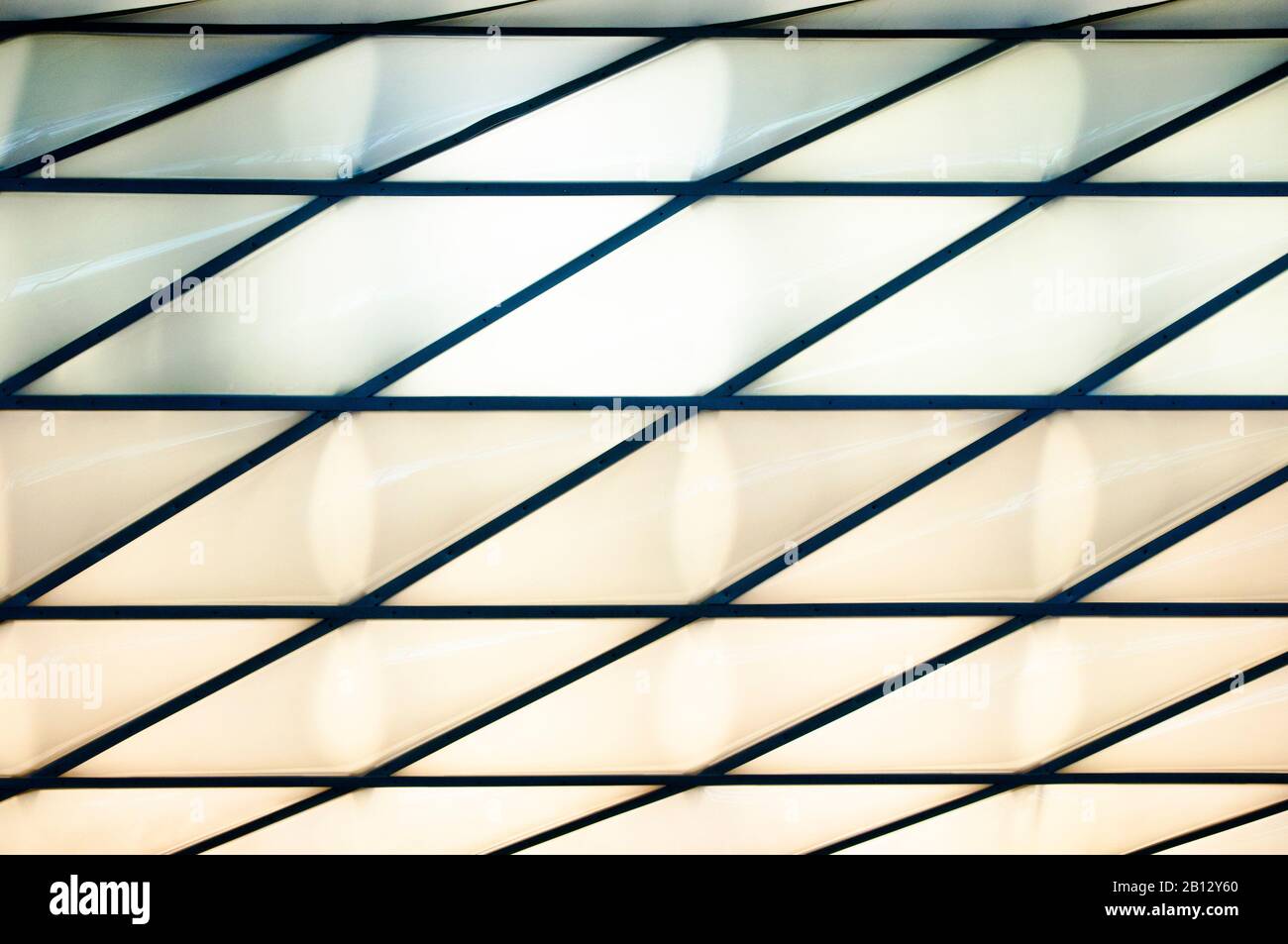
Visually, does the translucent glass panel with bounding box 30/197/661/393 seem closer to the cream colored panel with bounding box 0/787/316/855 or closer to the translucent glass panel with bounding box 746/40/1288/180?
the translucent glass panel with bounding box 746/40/1288/180

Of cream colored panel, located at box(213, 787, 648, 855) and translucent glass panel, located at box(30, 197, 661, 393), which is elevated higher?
translucent glass panel, located at box(30, 197, 661, 393)

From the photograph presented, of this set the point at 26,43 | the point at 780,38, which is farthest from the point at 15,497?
the point at 780,38

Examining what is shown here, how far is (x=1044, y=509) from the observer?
9.09 m

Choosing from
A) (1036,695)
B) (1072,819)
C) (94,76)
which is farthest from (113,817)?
(1072,819)

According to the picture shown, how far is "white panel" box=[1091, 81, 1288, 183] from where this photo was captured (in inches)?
354

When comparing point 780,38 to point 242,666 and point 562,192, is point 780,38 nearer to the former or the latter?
point 562,192

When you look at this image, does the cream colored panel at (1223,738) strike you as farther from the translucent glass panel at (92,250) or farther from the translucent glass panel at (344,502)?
the translucent glass panel at (92,250)

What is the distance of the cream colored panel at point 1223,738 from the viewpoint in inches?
368

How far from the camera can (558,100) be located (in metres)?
8.95

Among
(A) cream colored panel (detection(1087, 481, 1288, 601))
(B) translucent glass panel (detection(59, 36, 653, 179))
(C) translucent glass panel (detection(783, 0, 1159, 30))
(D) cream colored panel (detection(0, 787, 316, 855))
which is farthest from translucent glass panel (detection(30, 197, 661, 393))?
(A) cream colored panel (detection(1087, 481, 1288, 601))

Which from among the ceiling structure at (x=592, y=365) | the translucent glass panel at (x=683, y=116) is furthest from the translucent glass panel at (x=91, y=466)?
the translucent glass panel at (x=683, y=116)

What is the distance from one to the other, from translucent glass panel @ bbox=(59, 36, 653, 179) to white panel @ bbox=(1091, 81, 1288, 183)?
547cm

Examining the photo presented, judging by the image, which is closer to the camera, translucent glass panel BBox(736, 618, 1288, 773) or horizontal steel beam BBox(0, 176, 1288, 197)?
horizontal steel beam BBox(0, 176, 1288, 197)

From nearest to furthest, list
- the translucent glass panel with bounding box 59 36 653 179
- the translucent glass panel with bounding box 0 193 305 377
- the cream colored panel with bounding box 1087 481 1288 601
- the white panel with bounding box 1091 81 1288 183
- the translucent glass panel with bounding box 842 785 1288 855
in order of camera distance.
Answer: the translucent glass panel with bounding box 0 193 305 377, the translucent glass panel with bounding box 59 36 653 179, the white panel with bounding box 1091 81 1288 183, the cream colored panel with bounding box 1087 481 1288 601, the translucent glass panel with bounding box 842 785 1288 855
